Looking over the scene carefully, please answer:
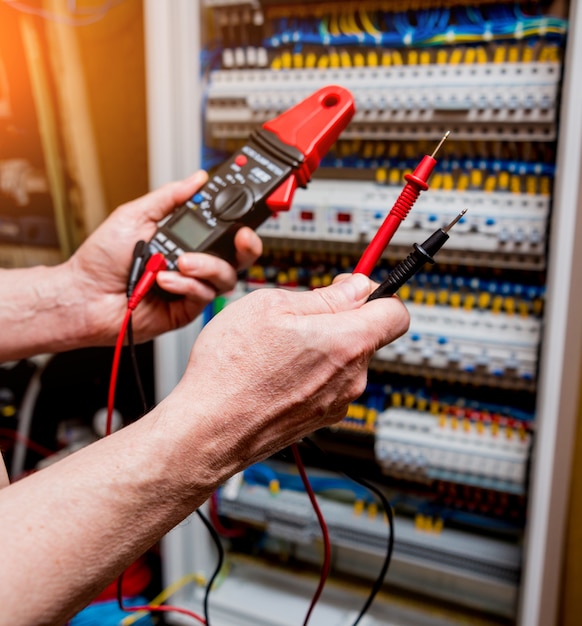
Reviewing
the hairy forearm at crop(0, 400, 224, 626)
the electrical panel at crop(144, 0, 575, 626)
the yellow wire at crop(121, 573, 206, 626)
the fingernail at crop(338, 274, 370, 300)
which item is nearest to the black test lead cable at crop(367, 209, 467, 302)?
the fingernail at crop(338, 274, 370, 300)

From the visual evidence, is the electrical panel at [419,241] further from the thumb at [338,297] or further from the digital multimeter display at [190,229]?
the thumb at [338,297]

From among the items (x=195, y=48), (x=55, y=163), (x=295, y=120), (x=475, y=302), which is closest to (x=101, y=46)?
(x=55, y=163)

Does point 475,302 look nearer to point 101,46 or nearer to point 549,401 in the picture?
point 549,401

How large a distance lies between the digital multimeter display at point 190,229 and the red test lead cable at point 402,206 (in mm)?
326

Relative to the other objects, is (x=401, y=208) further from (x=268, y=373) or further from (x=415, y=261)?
(x=268, y=373)

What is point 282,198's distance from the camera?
34.9 inches

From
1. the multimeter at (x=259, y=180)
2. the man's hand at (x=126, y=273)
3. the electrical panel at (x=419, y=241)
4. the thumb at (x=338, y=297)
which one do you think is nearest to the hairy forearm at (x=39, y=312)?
the man's hand at (x=126, y=273)

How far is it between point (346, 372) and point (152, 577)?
1.21 meters

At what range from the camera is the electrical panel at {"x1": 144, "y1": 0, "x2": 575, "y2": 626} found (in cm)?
112

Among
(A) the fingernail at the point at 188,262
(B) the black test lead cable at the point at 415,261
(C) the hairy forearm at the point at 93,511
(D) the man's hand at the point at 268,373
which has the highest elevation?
(B) the black test lead cable at the point at 415,261

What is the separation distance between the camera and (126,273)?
40.1 inches

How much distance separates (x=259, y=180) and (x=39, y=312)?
1.45 feet

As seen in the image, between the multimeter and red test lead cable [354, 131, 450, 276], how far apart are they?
0.25 meters

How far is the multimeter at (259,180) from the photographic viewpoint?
891 millimetres
